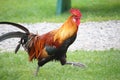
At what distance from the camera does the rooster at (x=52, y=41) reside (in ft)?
20.0

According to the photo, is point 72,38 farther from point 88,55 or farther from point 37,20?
point 37,20

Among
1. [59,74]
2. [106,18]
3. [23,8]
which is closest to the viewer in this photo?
[59,74]

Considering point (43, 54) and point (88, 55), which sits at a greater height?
point (43, 54)

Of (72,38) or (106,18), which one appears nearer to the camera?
(72,38)

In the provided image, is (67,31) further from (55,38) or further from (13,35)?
(13,35)

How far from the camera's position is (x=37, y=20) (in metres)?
12.8

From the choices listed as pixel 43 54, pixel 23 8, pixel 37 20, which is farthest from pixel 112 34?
pixel 23 8

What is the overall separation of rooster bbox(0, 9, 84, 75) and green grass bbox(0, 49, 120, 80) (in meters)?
0.29

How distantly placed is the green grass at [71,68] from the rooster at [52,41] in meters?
0.29

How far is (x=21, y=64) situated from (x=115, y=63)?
1925 millimetres

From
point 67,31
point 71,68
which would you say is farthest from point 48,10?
point 67,31

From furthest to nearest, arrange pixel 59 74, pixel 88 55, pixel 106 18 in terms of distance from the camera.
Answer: pixel 106 18 → pixel 88 55 → pixel 59 74

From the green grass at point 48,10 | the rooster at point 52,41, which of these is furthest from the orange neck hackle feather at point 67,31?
the green grass at point 48,10

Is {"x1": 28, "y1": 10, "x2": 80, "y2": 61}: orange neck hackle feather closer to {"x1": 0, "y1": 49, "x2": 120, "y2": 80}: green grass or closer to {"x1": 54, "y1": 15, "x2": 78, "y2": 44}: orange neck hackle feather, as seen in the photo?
{"x1": 54, "y1": 15, "x2": 78, "y2": 44}: orange neck hackle feather
